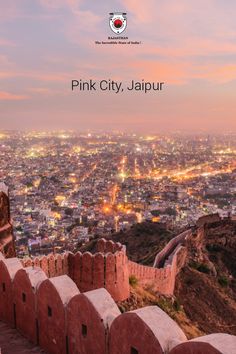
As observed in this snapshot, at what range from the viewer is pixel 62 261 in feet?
37.5

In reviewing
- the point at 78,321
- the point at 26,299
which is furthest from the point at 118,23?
the point at 78,321

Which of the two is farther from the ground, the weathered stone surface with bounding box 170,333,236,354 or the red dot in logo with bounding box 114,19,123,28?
the red dot in logo with bounding box 114,19,123,28

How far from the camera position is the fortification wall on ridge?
4.07m

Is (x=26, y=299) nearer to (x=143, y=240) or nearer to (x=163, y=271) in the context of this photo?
(x=163, y=271)

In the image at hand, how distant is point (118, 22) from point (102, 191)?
5296 centimetres

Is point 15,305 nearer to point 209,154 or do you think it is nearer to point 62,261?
point 62,261

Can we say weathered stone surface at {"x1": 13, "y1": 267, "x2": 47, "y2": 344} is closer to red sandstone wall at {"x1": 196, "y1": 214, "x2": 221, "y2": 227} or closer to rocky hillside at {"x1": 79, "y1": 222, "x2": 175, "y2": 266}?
rocky hillside at {"x1": 79, "y1": 222, "x2": 175, "y2": 266}

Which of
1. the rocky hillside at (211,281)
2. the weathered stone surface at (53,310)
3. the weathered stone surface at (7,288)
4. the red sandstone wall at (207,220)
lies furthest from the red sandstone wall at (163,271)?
the weathered stone surface at (53,310)

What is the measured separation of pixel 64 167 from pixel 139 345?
99049 mm

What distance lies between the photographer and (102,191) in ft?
237

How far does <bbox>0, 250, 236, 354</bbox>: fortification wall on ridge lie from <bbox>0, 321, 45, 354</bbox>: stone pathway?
80 mm

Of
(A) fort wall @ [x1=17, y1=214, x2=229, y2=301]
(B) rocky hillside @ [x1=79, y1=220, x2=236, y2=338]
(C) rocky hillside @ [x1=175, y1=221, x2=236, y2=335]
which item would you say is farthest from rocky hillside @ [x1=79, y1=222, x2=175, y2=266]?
(A) fort wall @ [x1=17, y1=214, x2=229, y2=301]

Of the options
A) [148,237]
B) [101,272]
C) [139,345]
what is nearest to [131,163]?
[148,237]

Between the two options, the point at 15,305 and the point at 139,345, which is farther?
the point at 15,305
